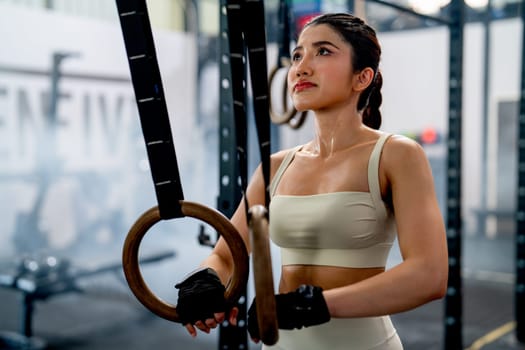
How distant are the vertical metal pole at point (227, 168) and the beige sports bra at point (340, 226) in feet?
1.93

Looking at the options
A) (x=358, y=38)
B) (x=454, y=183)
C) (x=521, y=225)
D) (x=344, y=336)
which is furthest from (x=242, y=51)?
(x=521, y=225)

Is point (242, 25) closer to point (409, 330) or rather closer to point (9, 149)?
point (409, 330)

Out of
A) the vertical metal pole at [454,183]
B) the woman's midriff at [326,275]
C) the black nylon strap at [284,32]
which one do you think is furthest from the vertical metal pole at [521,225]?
the woman's midriff at [326,275]

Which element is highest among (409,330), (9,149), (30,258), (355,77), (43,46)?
(43,46)

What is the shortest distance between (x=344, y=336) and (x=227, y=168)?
77cm

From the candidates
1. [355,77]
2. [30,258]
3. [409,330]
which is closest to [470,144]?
[409,330]

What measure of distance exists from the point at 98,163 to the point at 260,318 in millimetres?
5315

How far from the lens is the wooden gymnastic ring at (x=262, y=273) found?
0.79m

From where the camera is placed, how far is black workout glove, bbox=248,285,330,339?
2.93ft

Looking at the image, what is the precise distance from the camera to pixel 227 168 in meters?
1.75

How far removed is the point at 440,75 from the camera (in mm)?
7207

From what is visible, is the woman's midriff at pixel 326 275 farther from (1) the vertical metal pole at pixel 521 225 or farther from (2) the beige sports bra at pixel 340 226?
(1) the vertical metal pole at pixel 521 225

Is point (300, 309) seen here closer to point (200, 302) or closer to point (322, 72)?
point (200, 302)

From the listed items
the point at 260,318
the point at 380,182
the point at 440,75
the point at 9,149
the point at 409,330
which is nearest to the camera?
the point at 260,318
